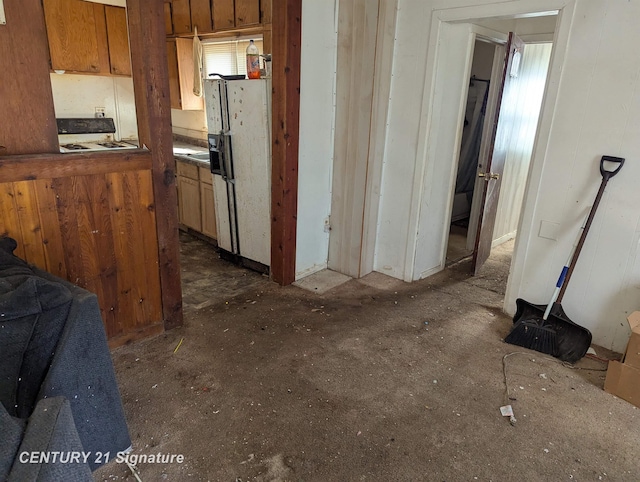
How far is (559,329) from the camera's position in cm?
268

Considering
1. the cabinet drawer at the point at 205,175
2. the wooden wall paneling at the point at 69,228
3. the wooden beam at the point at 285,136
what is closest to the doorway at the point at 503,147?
the wooden beam at the point at 285,136

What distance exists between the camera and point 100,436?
1.70 metres

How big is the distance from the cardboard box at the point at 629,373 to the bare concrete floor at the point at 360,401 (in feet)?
0.19

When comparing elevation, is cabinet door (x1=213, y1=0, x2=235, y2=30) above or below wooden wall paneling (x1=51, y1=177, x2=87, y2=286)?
above

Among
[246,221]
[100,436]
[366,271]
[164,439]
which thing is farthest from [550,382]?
[246,221]

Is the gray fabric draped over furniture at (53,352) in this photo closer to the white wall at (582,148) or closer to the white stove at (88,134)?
the white wall at (582,148)

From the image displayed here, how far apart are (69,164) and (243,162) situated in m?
1.56

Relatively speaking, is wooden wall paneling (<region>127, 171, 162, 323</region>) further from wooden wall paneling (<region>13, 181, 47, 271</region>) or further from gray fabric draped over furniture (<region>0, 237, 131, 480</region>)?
gray fabric draped over furniture (<region>0, 237, 131, 480</region>)

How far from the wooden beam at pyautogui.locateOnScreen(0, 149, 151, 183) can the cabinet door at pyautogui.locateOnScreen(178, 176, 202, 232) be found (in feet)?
6.32

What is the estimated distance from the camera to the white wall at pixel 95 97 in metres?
4.46

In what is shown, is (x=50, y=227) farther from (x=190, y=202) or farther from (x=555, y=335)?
(x=555, y=335)

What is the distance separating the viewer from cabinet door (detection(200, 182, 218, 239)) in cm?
416

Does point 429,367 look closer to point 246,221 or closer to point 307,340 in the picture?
point 307,340

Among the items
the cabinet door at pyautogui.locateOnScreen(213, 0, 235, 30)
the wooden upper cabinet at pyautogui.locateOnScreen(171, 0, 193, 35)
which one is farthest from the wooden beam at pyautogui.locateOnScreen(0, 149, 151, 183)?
the wooden upper cabinet at pyautogui.locateOnScreen(171, 0, 193, 35)
